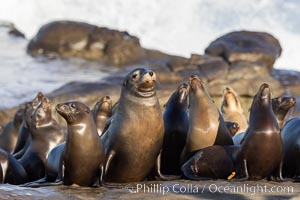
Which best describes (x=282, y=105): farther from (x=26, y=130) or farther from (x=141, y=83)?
(x=26, y=130)

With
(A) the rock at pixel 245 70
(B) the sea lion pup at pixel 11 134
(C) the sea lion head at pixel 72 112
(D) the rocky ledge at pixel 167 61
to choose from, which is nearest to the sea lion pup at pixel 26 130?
(B) the sea lion pup at pixel 11 134

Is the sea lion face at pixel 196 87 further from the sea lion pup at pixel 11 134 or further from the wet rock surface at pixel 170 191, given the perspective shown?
the sea lion pup at pixel 11 134

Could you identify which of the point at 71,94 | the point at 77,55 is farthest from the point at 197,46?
the point at 71,94

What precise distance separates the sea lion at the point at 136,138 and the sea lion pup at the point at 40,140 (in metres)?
1.52

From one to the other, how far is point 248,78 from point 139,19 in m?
19.8

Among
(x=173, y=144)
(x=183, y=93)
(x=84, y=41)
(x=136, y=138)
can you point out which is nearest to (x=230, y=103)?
(x=183, y=93)

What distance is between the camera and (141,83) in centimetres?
616

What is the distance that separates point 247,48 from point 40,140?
13908 millimetres

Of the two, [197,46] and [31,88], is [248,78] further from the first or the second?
[197,46]

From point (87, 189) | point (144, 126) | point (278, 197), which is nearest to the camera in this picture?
point (278, 197)

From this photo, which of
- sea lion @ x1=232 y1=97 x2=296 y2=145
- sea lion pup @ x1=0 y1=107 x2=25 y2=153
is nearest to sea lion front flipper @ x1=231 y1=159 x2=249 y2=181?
sea lion @ x1=232 y1=97 x2=296 y2=145

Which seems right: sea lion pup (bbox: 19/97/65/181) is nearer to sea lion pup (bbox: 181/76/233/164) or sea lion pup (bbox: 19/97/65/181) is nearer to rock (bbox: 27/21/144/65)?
sea lion pup (bbox: 181/76/233/164)

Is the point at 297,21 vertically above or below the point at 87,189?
above

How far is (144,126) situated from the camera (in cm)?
623
